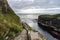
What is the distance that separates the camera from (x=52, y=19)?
333 feet

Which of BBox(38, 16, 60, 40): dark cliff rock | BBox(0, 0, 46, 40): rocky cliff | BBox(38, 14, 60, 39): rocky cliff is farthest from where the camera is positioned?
BBox(38, 14, 60, 39): rocky cliff

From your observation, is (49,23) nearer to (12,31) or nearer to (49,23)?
(49,23)

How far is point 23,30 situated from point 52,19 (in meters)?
78.3

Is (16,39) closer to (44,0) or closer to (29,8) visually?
(29,8)

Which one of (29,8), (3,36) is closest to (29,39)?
(3,36)

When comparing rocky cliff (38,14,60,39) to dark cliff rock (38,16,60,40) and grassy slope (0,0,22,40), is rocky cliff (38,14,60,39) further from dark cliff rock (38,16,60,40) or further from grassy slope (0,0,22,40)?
grassy slope (0,0,22,40)

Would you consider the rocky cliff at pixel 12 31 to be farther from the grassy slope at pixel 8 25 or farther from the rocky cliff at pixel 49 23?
the rocky cliff at pixel 49 23

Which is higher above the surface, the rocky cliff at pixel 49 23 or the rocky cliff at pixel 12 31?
the rocky cliff at pixel 12 31

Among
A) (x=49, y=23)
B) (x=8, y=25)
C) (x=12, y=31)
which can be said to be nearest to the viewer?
(x=12, y=31)

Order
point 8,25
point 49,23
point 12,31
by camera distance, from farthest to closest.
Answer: point 49,23
point 8,25
point 12,31

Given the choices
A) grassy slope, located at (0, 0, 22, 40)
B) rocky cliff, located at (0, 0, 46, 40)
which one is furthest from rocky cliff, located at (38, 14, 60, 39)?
rocky cliff, located at (0, 0, 46, 40)

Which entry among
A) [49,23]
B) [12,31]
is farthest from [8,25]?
[49,23]

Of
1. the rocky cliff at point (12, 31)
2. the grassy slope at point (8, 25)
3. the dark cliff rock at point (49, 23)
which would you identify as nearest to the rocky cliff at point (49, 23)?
the dark cliff rock at point (49, 23)

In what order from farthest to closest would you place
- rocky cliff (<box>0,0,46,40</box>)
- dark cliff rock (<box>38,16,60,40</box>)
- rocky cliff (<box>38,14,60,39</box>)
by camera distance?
rocky cliff (<box>38,14,60,39</box>) < dark cliff rock (<box>38,16,60,40</box>) < rocky cliff (<box>0,0,46,40</box>)
